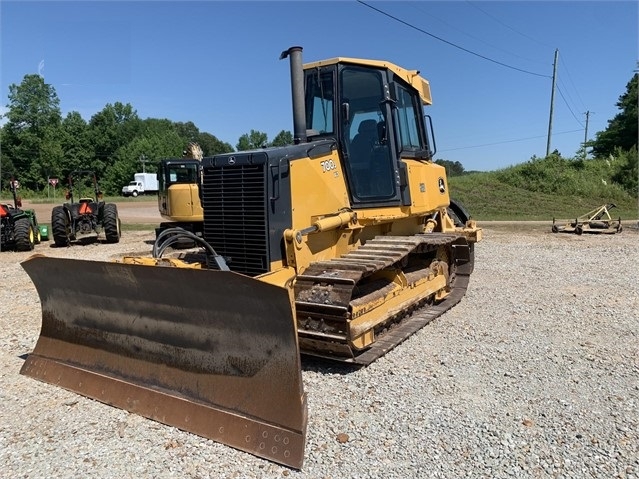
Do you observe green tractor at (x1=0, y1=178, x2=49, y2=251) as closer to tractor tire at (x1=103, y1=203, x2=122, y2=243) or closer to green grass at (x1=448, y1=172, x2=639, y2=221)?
tractor tire at (x1=103, y1=203, x2=122, y2=243)

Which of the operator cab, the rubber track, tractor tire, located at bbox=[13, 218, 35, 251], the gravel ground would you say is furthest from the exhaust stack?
tractor tire, located at bbox=[13, 218, 35, 251]

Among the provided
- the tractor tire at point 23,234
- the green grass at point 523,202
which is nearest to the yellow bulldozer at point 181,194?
the tractor tire at point 23,234

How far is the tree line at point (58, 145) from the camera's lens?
62094 millimetres

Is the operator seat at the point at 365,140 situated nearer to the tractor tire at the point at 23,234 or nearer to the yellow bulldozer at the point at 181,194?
the yellow bulldozer at the point at 181,194

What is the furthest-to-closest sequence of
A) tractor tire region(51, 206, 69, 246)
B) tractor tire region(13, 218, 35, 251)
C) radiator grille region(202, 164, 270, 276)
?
1. tractor tire region(51, 206, 69, 246)
2. tractor tire region(13, 218, 35, 251)
3. radiator grille region(202, 164, 270, 276)

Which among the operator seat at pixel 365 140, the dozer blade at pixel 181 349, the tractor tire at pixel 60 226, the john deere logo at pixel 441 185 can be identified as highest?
the operator seat at pixel 365 140

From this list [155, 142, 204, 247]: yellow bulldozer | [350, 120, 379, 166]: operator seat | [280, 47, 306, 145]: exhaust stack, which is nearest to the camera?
[280, 47, 306, 145]: exhaust stack

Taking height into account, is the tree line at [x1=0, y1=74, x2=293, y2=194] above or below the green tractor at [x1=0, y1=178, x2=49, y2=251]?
above

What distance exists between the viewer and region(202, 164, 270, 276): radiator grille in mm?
4906

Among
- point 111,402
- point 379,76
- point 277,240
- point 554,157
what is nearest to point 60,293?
point 111,402

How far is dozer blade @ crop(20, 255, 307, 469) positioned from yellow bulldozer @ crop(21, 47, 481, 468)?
0.01 m

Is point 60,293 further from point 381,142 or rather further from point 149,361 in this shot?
point 381,142

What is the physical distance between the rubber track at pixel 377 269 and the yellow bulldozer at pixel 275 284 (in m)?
0.02

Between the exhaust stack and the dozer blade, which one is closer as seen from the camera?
the dozer blade
